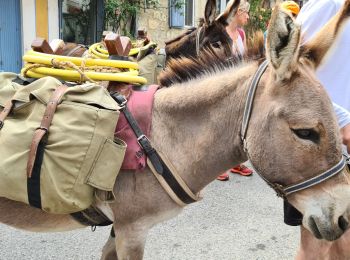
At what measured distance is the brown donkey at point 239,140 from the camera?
164 cm

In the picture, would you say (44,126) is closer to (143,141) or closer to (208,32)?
(143,141)

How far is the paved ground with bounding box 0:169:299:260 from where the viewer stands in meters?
3.32

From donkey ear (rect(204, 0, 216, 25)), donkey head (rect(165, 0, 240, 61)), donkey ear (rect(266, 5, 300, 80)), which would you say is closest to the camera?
donkey ear (rect(266, 5, 300, 80))

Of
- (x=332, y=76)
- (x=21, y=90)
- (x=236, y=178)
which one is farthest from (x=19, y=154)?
(x=236, y=178)

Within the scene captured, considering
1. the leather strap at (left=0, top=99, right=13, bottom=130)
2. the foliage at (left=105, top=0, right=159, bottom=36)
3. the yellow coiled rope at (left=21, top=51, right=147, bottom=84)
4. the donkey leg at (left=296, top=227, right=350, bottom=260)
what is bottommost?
the donkey leg at (left=296, top=227, right=350, bottom=260)

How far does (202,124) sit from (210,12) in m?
2.41

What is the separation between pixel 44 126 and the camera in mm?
1742

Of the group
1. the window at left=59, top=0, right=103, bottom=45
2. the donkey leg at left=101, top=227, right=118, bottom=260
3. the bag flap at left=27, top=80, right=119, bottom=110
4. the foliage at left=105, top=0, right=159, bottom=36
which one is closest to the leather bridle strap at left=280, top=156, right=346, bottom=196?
the bag flap at left=27, top=80, right=119, bottom=110

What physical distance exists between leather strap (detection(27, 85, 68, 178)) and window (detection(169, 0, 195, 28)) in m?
9.43

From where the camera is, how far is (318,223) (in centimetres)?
167

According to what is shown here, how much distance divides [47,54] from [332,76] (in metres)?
→ 1.42

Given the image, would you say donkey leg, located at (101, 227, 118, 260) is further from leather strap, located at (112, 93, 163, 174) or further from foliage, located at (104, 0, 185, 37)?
foliage, located at (104, 0, 185, 37)

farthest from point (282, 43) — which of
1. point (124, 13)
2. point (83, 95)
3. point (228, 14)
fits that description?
point (124, 13)

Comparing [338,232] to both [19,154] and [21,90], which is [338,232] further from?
[21,90]
